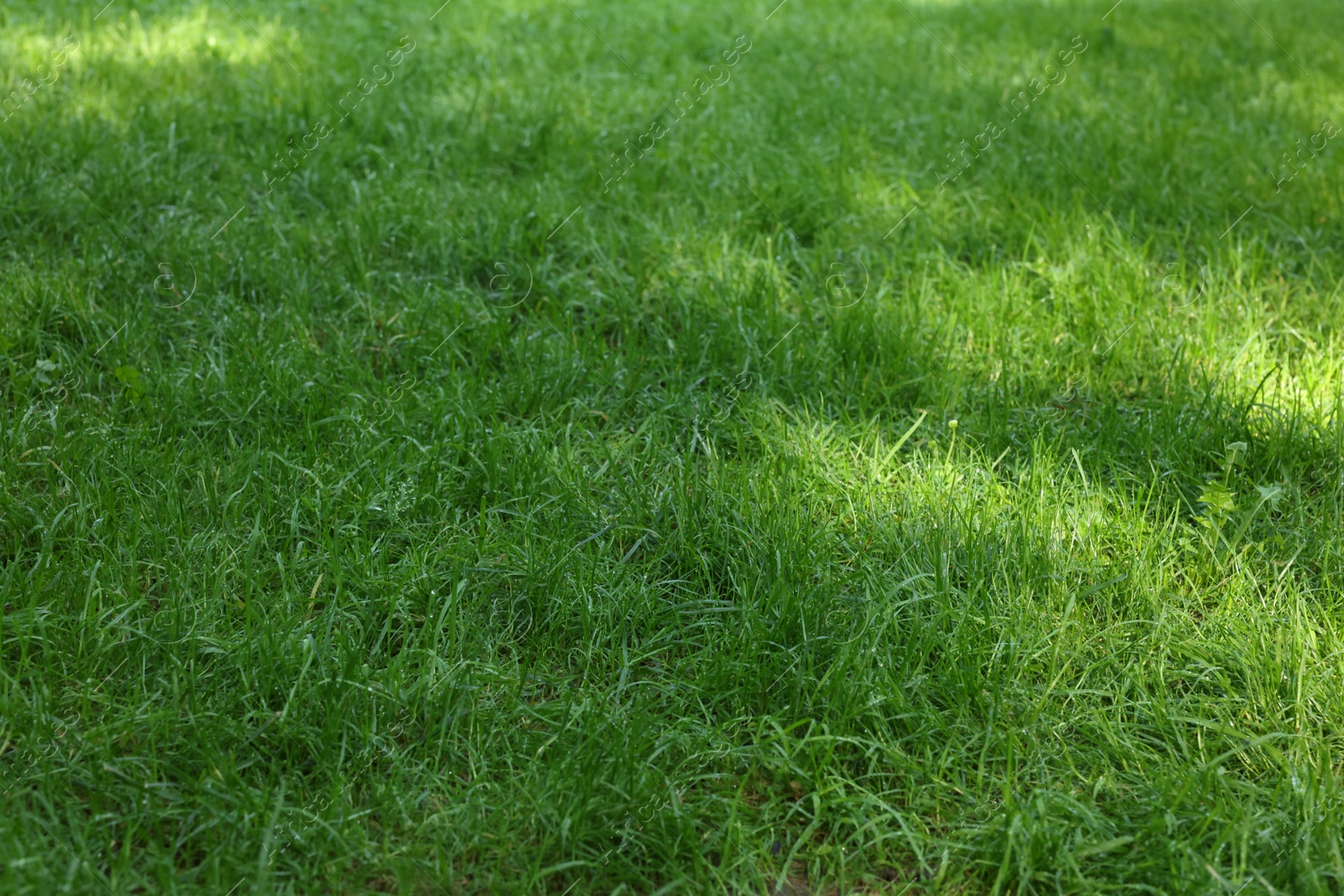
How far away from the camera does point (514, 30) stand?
583 centimetres

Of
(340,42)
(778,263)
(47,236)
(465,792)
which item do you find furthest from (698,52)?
(465,792)

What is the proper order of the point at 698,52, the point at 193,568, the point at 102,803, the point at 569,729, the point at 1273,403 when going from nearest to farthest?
1. the point at 102,803
2. the point at 569,729
3. the point at 193,568
4. the point at 1273,403
5. the point at 698,52

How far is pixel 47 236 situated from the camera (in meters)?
3.41

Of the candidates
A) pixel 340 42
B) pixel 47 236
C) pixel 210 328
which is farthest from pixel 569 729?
pixel 340 42

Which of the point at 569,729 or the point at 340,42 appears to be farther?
the point at 340,42

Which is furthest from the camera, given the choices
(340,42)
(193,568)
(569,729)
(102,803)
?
(340,42)

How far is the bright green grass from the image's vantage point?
1.77m

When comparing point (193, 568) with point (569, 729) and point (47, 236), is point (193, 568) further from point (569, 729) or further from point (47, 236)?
point (47, 236)

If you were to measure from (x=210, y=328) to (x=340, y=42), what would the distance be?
2.77m

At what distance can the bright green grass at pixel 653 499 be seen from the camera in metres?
1.77

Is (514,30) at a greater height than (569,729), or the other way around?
(514,30)

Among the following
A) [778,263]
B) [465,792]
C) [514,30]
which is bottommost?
[465,792]

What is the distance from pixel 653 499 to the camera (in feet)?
8.28

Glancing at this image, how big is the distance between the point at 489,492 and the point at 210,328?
45.2 inches
